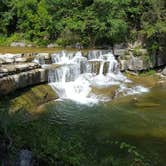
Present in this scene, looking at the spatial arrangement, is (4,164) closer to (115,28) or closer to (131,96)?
(131,96)

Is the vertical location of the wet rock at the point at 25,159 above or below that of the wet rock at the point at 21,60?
above

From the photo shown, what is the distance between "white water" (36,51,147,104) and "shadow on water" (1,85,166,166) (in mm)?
1006

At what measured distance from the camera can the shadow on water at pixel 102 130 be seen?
6.29m

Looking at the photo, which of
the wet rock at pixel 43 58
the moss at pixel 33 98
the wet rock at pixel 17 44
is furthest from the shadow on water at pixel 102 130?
the wet rock at pixel 17 44

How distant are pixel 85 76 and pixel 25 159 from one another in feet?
44.9

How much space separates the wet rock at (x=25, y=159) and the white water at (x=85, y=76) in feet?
36.2

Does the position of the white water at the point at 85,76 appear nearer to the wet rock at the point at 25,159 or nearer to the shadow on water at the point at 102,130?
the shadow on water at the point at 102,130

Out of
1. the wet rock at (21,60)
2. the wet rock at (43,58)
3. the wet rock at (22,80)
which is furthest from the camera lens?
the wet rock at (43,58)

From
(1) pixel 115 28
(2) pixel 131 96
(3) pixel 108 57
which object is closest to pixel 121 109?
(2) pixel 131 96

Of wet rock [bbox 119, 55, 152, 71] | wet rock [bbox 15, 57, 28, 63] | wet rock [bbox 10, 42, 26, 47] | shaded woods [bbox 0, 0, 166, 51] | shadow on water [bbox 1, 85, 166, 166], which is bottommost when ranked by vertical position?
shadow on water [bbox 1, 85, 166, 166]

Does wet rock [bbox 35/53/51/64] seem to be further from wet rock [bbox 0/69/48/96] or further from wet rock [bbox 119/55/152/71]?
wet rock [bbox 119/55/152/71]

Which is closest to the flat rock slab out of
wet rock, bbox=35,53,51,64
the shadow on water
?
wet rock, bbox=35,53,51,64

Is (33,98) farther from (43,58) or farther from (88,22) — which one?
(88,22)

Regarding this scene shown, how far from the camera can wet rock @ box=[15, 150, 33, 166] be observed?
4508 millimetres
